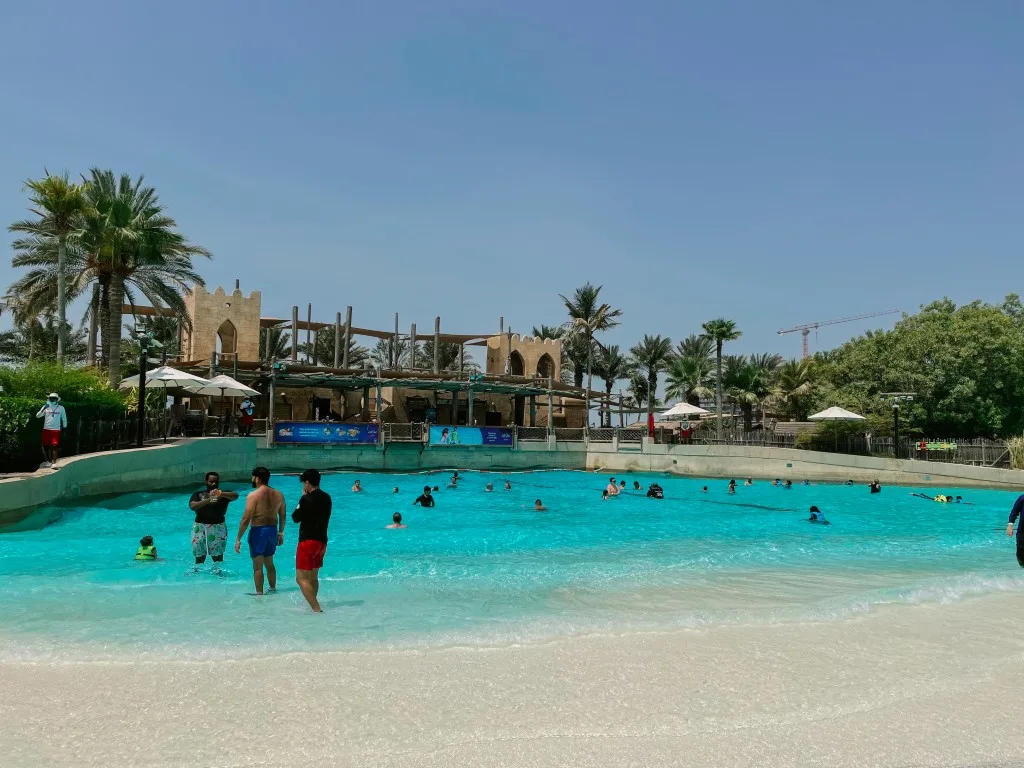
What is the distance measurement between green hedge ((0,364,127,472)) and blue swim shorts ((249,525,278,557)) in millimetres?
10330

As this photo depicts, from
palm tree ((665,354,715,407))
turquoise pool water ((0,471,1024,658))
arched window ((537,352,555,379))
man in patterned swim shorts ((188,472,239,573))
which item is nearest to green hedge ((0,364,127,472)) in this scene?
turquoise pool water ((0,471,1024,658))

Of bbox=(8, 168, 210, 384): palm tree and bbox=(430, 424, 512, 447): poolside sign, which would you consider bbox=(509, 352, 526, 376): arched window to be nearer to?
bbox=(430, 424, 512, 447): poolside sign

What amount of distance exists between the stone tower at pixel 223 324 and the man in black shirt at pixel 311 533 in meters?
30.4

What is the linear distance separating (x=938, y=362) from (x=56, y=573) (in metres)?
39.6

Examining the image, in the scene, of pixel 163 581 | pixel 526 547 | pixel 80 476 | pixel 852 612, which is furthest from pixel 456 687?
pixel 80 476

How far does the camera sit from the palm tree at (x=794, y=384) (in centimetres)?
5153

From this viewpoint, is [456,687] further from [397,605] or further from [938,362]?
[938,362]

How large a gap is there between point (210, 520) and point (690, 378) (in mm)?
49725

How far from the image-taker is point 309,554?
25.4 ft

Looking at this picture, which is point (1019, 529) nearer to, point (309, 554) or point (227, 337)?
point (309, 554)

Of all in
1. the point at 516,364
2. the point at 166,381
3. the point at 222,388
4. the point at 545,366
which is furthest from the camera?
the point at 545,366

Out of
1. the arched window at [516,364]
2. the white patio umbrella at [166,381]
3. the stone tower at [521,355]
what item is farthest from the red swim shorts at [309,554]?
the arched window at [516,364]

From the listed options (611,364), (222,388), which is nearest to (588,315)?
(611,364)

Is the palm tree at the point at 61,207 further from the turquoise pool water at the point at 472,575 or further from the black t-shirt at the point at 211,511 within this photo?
the black t-shirt at the point at 211,511
